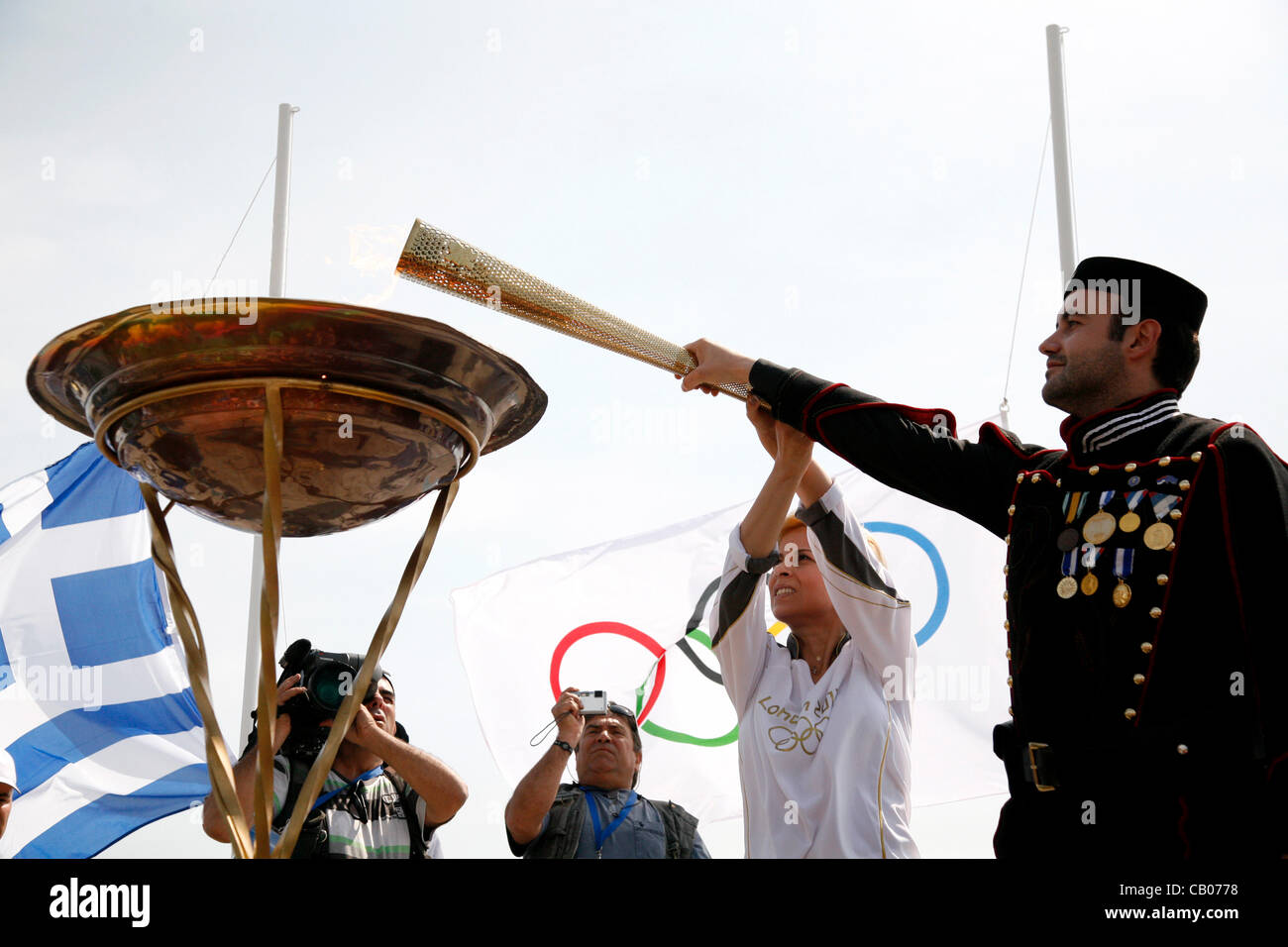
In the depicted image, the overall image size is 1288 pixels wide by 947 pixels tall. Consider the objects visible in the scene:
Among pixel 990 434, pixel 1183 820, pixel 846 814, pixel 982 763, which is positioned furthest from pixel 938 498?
pixel 982 763

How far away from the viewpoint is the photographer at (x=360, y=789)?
385 cm

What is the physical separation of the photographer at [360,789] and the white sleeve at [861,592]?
4.60ft

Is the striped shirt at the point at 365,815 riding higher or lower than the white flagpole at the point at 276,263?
lower

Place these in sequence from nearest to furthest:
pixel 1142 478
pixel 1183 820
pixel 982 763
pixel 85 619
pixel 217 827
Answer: pixel 1183 820, pixel 1142 478, pixel 217 827, pixel 982 763, pixel 85 619

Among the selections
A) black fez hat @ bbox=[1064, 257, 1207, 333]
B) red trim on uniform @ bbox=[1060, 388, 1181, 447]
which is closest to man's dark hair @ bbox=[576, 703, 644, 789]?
red trim on uniform @ bbox=[1060, 388, 1181, 447]

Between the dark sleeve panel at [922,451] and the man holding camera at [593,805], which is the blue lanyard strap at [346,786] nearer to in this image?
the man holding camera at [593,805]

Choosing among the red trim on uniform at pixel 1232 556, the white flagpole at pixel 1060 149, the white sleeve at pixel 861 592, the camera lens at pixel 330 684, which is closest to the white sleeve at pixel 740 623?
the white sleeve at pixel 861 592

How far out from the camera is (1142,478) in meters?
2.48

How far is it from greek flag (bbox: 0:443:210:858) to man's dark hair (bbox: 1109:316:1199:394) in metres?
5.71

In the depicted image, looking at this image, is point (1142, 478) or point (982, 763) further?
point (982, 763)

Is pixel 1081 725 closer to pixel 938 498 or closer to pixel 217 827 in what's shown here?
pixel 938 498

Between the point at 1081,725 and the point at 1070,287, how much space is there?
103 centimetres

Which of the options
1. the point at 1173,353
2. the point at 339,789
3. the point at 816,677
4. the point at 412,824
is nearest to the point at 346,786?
the point at 339,789

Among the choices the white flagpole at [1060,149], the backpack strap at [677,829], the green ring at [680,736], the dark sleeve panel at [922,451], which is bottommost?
the backpack strap at [677,829]
